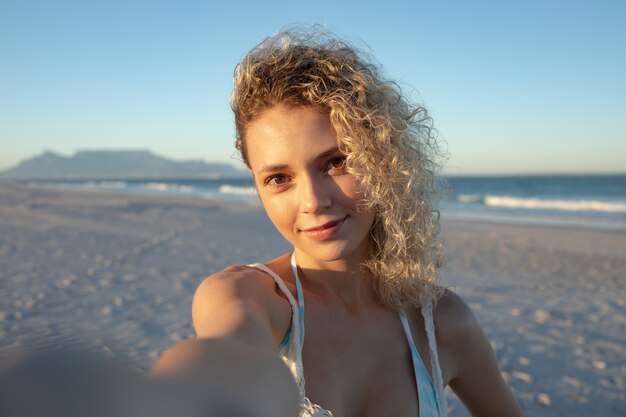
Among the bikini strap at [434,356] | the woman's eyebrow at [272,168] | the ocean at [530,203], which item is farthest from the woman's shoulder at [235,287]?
the ocean at [530,203]

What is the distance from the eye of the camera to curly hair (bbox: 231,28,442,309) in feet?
4.86

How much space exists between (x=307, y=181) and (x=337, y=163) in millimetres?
119

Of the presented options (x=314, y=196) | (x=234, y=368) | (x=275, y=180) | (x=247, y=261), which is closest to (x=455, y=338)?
(x=314, y=196)

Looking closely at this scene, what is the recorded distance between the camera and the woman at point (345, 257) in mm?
1438

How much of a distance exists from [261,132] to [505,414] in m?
1.34

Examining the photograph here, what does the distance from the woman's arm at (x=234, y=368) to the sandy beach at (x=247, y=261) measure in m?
0.05

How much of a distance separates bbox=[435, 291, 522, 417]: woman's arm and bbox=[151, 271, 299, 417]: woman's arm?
77 centimetres

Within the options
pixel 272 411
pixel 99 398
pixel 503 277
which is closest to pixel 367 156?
pixel 272 411

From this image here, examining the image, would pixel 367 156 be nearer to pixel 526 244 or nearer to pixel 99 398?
pixel 99 398

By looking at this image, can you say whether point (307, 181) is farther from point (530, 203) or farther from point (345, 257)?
point (530, 203)

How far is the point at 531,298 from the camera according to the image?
6367 mm

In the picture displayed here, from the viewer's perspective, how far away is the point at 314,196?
1.45 m

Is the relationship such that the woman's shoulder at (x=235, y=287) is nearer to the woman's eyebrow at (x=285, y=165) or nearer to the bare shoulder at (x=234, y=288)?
the bare shoulder at (x=234, y=288)

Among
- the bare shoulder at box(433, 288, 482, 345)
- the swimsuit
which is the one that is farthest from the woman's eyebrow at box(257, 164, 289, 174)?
the bare shoulder at box(433, 288, 482, 345)
